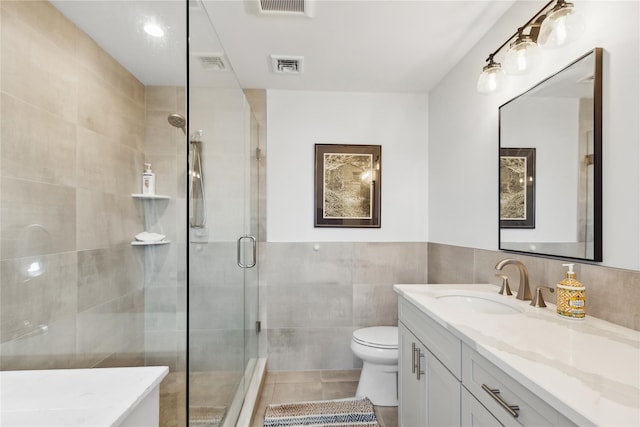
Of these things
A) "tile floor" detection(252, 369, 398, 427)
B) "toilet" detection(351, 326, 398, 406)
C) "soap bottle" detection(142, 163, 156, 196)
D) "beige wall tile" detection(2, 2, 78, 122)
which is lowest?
"tile floor" detection(252, 369, 398, 427)

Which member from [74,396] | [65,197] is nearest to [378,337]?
[74,396]

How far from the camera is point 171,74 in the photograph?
1.49 metres

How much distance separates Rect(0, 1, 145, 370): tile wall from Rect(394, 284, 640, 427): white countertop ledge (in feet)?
5.33

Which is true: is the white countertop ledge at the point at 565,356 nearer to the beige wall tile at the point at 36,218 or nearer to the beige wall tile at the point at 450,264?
the beige wall tile at the point at 450,264

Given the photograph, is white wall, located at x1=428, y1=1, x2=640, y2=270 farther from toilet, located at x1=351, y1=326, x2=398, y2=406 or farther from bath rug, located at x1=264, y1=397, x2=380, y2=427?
bath rug, located at x1=264, y1=397, x2=380, y2=427

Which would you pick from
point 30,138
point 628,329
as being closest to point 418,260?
point 628,329

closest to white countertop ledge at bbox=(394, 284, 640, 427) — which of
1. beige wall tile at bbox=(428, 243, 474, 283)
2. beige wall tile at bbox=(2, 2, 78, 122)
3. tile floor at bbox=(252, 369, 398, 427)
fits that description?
beige wall tile at bbox=(428, 243, 474, 283)

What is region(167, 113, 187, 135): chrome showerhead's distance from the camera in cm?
128

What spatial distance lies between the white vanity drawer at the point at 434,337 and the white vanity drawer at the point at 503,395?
0.06 metres

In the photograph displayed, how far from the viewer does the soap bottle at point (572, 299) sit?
1.13m

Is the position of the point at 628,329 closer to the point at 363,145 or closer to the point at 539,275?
the point at 539,275

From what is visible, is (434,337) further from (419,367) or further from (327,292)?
(327,292)

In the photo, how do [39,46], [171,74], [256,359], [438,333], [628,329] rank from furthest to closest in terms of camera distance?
[256,359], [171,74], [39,46], [438,333], [628,329]

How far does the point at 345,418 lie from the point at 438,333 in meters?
1.11
